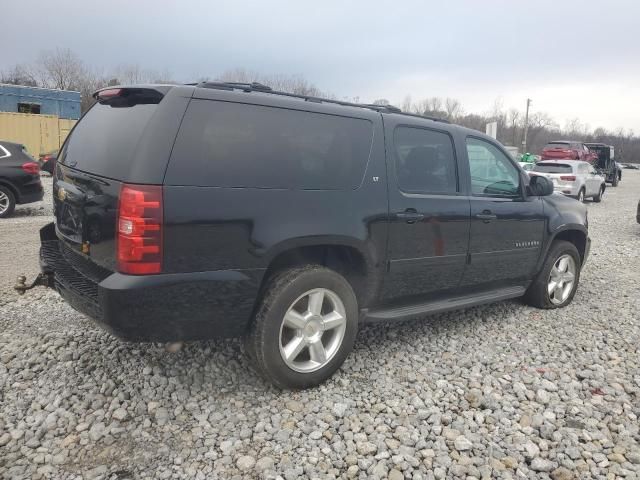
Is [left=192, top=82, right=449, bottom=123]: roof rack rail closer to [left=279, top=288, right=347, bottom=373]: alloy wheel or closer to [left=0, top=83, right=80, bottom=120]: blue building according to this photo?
[left=279, top=288, right=347, bottom=373]: alloy wheel

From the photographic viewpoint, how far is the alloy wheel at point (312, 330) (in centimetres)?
316

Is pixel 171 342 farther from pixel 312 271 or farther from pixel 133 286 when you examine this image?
Result: pixel 312 271

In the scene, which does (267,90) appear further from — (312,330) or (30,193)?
(30,193)

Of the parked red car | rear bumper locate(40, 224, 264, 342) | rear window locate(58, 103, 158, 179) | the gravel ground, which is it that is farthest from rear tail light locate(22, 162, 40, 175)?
the parked red car

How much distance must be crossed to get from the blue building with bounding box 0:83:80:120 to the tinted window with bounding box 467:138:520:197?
28.6m

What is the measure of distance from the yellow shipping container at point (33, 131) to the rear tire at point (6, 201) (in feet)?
50.8

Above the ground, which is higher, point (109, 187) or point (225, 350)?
point (109, 187)

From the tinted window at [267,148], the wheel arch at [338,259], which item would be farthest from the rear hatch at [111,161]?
the wheel arch at [338,259]

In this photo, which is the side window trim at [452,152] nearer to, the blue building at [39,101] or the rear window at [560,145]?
the rear window at [560,145]

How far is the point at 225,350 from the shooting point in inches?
150

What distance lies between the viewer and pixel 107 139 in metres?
3.05

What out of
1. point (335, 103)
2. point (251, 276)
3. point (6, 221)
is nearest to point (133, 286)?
point (251, 276)

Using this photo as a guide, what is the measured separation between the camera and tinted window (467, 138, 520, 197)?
430 centimetres

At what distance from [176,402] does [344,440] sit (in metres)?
1.07
